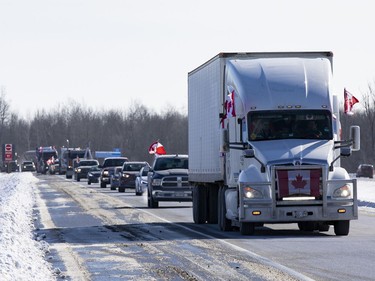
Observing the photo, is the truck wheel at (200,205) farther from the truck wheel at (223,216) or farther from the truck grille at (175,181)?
the truck grille at (175,181)

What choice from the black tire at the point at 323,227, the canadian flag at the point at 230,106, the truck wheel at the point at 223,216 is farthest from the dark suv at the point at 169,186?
the canadian flag at the point at 230,106

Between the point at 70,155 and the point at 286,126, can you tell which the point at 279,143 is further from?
the point at 70,155

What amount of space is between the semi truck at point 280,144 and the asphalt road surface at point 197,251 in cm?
56

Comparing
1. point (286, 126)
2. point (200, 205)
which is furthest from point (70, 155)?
point (286, 126)

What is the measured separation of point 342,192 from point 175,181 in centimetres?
1689

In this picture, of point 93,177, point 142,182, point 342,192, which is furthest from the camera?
point 93,177

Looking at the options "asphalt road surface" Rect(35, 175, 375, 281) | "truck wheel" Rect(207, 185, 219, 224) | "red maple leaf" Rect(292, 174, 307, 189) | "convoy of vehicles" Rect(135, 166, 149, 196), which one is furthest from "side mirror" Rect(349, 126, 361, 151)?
"convoy of vehicles" Rect(135, 166, 149, 196)

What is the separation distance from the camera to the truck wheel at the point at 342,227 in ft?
75.5

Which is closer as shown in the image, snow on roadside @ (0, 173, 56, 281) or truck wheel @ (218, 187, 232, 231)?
snow on roadside @ (0, 173, 56, 281)

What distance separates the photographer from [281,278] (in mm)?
14211

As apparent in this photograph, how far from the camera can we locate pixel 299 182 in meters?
22.3

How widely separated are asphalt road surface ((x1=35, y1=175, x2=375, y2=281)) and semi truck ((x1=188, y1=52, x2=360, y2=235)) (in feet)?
1.84

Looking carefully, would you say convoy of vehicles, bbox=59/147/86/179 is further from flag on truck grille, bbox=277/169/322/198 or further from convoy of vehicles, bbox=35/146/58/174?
flag on truck grille, bbox=277/169/322/198

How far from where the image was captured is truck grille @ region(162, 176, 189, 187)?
39.1 metres
